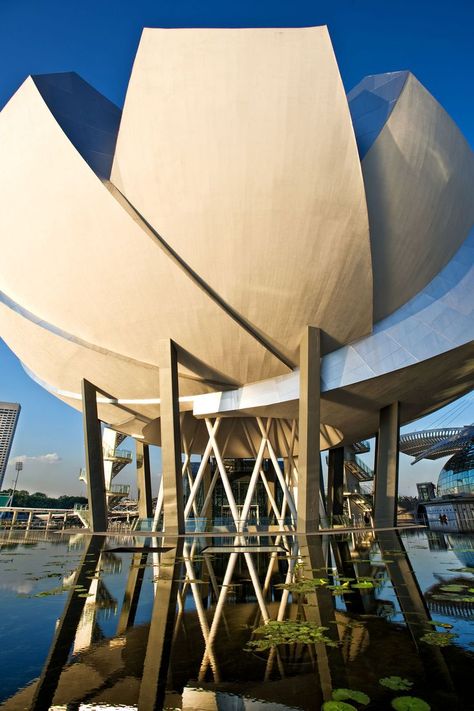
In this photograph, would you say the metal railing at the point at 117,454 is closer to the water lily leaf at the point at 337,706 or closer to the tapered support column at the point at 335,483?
the tapered support column at the point at 335,483

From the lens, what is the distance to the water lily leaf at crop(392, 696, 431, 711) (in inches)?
95.8

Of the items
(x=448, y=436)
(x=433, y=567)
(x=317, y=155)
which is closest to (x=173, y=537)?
(x=433, y=567)

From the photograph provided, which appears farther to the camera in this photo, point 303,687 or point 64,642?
point 64,642

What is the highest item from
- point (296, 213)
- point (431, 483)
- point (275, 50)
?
point (275, 50)

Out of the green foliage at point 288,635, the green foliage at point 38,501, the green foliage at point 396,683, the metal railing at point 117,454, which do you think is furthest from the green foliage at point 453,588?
the green foliage at point 38,501

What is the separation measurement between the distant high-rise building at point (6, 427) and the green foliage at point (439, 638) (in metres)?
122

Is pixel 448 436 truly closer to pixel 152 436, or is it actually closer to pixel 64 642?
pixel 152 436

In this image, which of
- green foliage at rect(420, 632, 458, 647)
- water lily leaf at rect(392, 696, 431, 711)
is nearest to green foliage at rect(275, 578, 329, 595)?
green foliage at rect(420, 632, 458, 647)

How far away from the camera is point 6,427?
397ft

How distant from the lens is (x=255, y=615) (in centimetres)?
492

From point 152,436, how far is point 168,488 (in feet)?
43.8

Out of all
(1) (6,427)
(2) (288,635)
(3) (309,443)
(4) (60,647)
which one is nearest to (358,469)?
(3) (309,443)

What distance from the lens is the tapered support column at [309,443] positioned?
17812mm

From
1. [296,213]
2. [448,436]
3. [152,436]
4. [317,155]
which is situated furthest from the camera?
[448,436]
